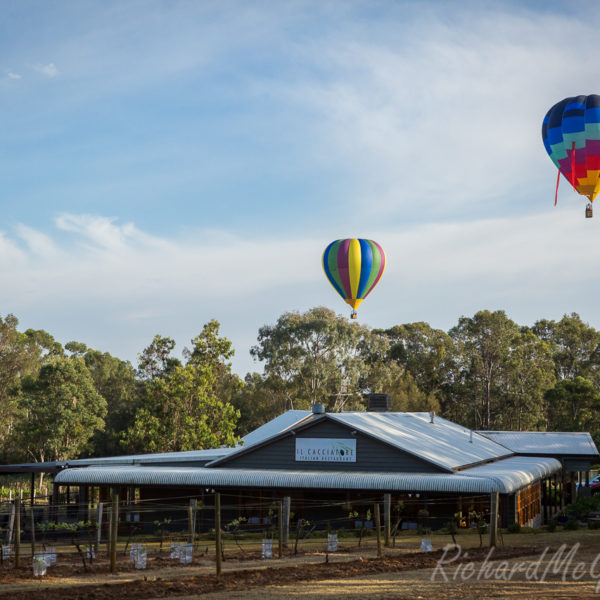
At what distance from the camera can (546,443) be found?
4428 centimetres

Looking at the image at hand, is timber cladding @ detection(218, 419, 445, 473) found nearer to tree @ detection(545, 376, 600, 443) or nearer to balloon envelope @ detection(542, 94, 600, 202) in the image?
balloon envelope @ detection(542, 94, 600, 202)

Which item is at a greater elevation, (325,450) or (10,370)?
(10,370)

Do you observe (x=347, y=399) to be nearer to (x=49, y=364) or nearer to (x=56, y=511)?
(x=49, y=364)

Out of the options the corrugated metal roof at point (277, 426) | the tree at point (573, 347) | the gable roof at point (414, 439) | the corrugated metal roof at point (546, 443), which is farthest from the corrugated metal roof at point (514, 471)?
the tree at point (573, 347)

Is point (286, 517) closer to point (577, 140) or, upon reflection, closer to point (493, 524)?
point (493, 524)

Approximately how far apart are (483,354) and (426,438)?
4524 centimetres

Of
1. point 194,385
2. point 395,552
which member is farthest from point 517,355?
point 395,552

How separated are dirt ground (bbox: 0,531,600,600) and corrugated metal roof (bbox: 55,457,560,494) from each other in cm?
682

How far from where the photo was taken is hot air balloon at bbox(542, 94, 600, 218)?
33.0 meters

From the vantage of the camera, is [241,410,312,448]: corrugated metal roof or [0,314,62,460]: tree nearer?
[241,410,312,448]: corrugated metal roof

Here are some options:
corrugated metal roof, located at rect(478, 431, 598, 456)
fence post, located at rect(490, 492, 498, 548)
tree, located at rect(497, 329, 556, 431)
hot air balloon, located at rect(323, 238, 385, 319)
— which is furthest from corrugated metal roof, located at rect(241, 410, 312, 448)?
tree, located at rect(497, 329, 556, 431)

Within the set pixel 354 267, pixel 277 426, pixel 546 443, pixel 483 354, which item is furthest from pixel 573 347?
pixel 277 426

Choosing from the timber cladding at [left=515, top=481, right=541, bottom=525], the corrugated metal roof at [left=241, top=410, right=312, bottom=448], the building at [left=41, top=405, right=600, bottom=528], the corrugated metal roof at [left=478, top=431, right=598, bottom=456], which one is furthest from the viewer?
the corrugated metal roof at [left=478, top=431, right=598, bottom=456]

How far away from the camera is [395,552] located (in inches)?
802
